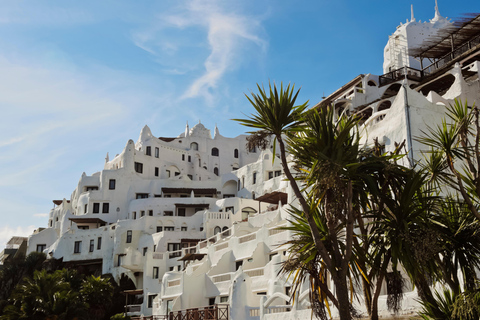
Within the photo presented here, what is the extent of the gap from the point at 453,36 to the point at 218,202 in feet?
113

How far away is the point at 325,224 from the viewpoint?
1340 cm

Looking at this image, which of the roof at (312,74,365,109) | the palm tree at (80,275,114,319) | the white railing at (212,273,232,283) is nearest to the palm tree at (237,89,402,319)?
the white railing at (212,273,232,283)

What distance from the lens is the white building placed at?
91.7 ft

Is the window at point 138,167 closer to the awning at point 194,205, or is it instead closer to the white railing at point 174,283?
the awning at point 194,205

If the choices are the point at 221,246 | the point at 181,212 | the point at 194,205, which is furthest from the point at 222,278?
the point at 181,212

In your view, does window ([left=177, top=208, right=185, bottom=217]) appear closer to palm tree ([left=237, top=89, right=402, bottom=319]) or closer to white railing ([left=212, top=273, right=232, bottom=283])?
white railing ([left=212, top=273, right=232, bottom=283])

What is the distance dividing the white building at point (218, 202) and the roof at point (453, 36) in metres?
0.11

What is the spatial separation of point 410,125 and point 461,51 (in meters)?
20.0

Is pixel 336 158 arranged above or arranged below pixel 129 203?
below

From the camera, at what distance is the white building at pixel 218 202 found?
27938 millimetres

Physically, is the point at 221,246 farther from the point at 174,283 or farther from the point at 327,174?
the point at 327,174

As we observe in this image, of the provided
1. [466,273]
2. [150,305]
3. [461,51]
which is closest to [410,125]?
[466,273]

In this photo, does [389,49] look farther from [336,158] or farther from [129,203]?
[336,158]

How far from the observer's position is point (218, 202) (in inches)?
2569
